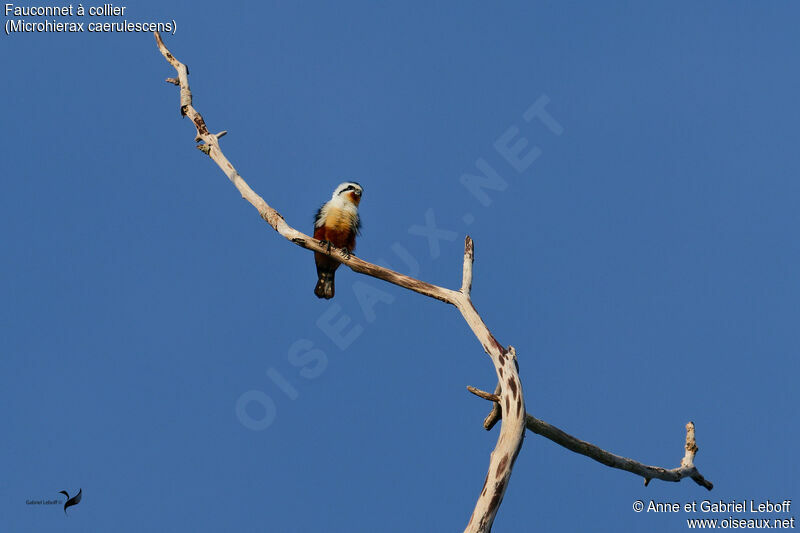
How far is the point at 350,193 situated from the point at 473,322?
17.1 ft

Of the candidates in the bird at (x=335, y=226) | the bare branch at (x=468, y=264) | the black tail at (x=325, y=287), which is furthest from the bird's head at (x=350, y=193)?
the bare branch at (x=468, y=264)

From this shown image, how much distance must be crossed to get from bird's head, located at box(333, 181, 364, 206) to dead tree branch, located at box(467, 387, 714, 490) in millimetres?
5716

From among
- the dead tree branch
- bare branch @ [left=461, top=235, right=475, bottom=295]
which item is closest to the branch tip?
the dead tree branch

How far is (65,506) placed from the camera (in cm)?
1217

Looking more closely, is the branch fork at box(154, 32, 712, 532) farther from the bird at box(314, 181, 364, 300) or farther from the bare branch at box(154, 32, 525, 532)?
the bird at box(314, 181, 364, 300)

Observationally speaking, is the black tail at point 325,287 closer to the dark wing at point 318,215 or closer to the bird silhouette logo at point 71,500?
the dark wing at point 318,215

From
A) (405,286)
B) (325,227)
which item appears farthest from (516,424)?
(325,227)

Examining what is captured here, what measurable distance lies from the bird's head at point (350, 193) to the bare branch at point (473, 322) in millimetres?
2117

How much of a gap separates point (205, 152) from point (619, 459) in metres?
6.94

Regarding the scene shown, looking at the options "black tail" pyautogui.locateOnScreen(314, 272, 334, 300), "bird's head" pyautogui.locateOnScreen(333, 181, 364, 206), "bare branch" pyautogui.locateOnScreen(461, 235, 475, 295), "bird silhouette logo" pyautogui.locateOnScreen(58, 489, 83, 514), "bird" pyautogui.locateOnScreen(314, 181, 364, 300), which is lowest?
"bird silhouette logo" pyautogui.locateOnScreen(58, 489, 83, 514)

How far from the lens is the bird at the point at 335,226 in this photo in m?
12.2

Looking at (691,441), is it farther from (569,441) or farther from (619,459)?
(569,441)

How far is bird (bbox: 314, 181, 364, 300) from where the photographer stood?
12.2m

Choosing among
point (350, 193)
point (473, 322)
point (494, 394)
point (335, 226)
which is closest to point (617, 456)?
point (494, 394)
